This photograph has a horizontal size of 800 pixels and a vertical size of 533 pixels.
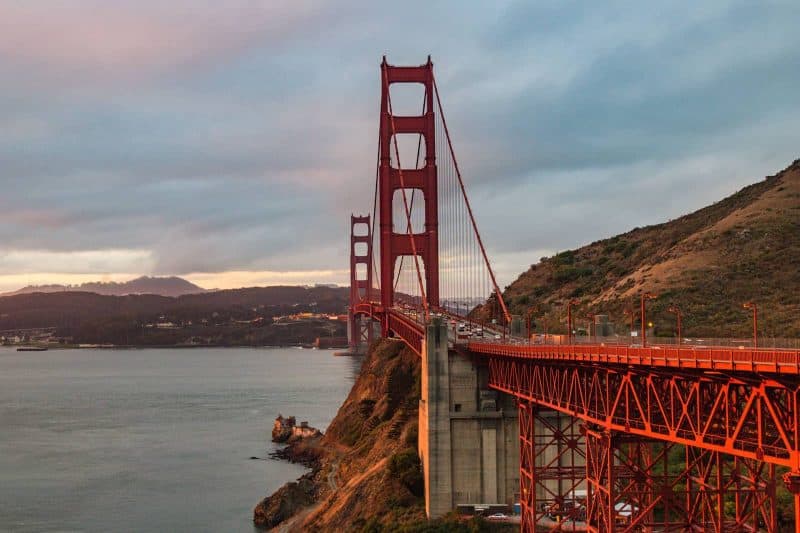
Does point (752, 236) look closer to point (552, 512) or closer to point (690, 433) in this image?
point (552, 512)

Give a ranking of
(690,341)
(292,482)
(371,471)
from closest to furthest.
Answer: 1. (690,341)
2. (371,471)
3. (292,482)

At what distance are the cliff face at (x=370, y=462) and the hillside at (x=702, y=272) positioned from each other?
1159 cm

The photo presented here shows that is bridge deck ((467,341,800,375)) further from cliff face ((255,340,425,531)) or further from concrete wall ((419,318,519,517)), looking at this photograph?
cliff face ((255,340,425,531))

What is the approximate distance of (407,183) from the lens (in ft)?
238

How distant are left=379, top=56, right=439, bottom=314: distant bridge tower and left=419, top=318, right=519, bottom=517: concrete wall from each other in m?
24.8

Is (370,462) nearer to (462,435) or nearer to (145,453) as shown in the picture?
(462,435)

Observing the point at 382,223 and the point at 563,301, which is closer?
the point at 382,223

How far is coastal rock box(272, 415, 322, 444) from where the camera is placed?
80.4 m

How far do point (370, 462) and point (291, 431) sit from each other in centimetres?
3138

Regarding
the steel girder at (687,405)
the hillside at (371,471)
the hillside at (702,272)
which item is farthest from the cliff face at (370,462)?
the steel girder at (687,405)

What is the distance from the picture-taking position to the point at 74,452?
80.5 meters

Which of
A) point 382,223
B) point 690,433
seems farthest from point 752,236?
point 690,433

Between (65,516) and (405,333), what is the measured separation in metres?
21.8

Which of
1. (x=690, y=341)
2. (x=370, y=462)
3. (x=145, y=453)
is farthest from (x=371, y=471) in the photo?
(x=145, y=453)
